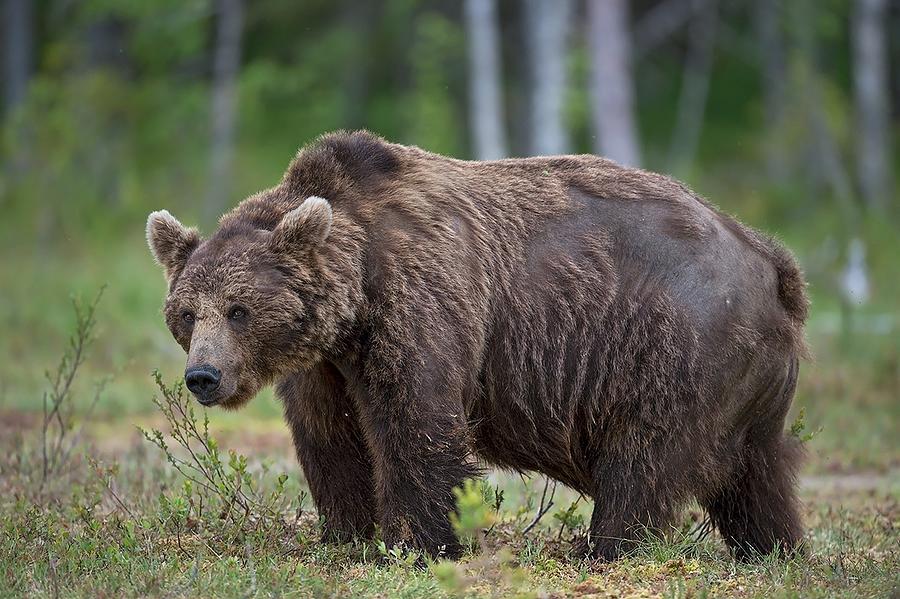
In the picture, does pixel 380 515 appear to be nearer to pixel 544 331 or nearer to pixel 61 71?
pixel 544 331

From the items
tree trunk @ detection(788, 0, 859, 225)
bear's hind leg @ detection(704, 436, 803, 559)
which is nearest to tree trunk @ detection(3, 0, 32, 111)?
tree trunk @ detection(788, 0, 859, 225)

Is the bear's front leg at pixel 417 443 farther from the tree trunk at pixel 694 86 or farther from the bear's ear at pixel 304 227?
the tree trunk at pixel 694 86

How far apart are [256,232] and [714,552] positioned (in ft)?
10.4

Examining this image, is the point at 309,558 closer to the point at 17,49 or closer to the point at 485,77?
the point at 485,77

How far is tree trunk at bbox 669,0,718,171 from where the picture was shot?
100ft

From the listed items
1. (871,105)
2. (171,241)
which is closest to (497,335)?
(171,241)

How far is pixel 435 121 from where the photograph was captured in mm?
23219

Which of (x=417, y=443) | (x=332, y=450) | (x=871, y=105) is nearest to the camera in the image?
(x=417, y=443)

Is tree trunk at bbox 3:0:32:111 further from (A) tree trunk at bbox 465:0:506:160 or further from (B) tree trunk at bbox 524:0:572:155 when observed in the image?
(B) tree trunk at bbox 524:0:572:155

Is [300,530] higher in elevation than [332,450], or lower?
lower

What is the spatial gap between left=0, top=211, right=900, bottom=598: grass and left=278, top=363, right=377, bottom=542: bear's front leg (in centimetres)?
19

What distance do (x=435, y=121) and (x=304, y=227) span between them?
16.9m

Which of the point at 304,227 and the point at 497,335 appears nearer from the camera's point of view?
the point at 304,227

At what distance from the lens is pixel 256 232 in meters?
6.75
